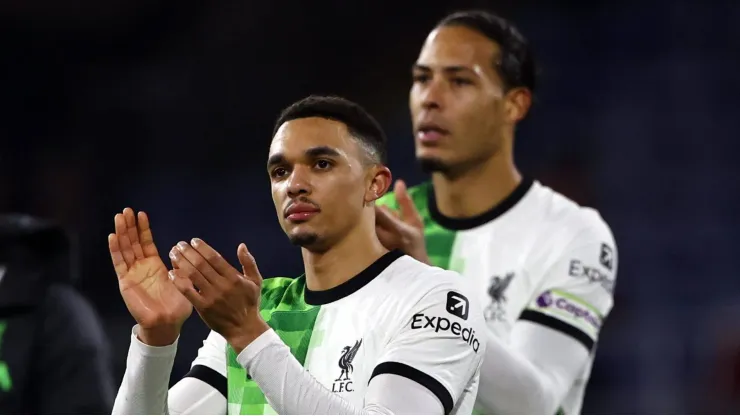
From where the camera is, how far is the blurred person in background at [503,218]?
11.7 feet

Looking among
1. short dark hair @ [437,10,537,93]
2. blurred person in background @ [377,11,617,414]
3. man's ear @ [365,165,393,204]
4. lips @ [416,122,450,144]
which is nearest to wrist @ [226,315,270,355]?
man's ear @ [365,165,393,204]

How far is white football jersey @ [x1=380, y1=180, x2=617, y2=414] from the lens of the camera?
11.8 feet

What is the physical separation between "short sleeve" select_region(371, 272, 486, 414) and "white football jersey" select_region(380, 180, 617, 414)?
1.05m

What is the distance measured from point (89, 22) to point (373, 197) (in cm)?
642

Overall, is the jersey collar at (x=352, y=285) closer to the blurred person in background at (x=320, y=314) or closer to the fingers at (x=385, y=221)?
the blurred person in background at (x=320, y=314)

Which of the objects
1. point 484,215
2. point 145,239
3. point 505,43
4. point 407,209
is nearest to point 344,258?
point 145,239

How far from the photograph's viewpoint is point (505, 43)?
3.98 meters

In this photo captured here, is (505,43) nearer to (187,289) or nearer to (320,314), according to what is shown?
(320,314)

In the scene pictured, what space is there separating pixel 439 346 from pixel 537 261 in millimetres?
1288

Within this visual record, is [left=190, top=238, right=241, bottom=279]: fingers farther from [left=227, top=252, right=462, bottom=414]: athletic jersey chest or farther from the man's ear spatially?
the man's ear

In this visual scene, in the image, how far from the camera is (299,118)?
2609 mm

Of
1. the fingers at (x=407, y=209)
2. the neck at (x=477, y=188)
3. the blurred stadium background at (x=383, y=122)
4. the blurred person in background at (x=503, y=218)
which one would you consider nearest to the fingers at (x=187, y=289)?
the fingers at (x=407, y=209)

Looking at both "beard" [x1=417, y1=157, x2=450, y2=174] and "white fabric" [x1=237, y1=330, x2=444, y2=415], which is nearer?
"white fabric" [x1=237, y1=330, x2=444, y2=415]

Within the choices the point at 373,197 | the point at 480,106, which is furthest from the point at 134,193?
the point at 373,197
